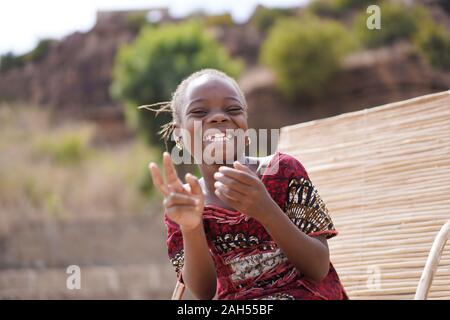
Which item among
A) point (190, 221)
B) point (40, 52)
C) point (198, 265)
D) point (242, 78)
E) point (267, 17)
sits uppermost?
point (267, 17)

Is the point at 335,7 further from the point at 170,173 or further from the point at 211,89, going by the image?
the point at 170,173

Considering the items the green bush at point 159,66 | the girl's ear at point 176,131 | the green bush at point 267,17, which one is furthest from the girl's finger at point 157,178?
the green bush at point 267,17

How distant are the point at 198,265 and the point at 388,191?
146cm

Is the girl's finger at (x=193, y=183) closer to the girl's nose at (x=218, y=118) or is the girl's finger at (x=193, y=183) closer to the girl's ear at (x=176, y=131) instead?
the girl's nose at (x=218, y=118)

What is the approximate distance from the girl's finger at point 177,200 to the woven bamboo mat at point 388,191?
1.44m

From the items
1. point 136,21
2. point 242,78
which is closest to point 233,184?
point 242,78

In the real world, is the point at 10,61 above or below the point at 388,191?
above

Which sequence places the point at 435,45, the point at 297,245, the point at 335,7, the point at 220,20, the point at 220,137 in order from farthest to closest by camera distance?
the point at 220,20
the point at 335,7
the point at 435,45
the point at 220,137
the point at 297,245

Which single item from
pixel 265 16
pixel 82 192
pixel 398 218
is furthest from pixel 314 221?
pixel 265 16

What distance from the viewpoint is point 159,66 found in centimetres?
2100

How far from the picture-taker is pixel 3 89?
3019 centimetres

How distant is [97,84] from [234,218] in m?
28.6

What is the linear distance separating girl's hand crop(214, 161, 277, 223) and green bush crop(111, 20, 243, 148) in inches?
723

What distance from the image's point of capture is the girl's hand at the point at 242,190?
5.74 ft
